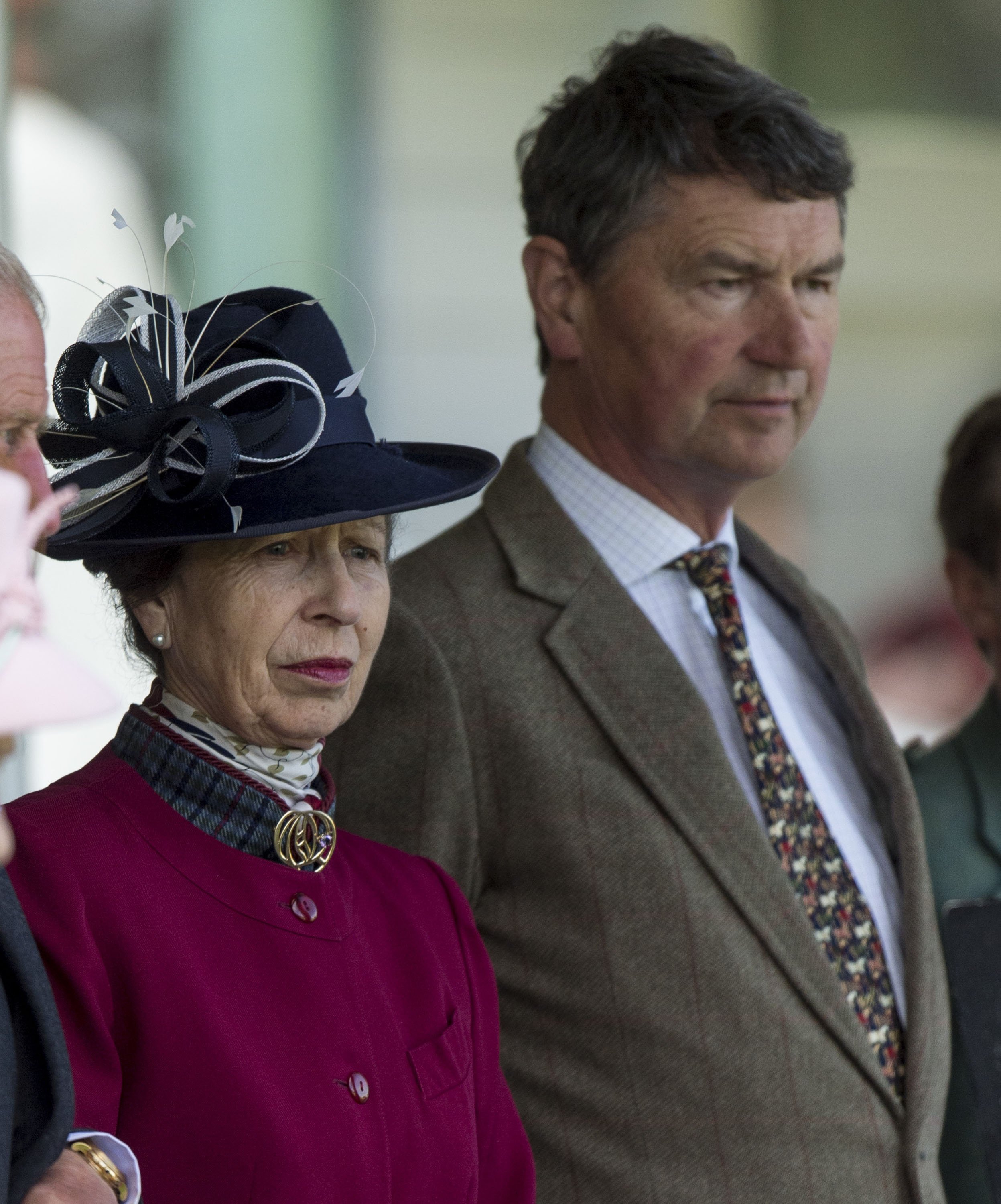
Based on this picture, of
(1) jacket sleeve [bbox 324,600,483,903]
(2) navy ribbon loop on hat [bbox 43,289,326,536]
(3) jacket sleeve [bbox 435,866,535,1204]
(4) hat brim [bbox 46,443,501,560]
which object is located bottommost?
(3) jacket sleeve [bbox 435,866,535,1204]

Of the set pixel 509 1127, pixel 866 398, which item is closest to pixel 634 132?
pixel 509 1127

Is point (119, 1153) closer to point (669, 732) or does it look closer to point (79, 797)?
point (79, 797)

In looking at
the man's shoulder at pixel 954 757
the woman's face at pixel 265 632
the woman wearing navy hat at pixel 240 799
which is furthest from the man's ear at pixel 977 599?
the woman's face at pixel 265 632

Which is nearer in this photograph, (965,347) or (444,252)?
(444,252)

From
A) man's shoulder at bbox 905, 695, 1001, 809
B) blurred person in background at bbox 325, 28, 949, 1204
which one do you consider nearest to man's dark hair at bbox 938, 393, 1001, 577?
man's shoulder at bbox 905, 695, 1001, 809

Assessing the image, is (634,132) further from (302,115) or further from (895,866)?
(302,115)

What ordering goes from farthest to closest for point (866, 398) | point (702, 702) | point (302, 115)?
point (866, 398)
point (302, 115)
point (702, 702)

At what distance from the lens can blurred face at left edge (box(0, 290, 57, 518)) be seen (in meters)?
1.38

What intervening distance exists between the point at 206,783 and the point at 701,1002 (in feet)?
2.66

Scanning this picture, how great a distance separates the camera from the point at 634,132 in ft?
7.91

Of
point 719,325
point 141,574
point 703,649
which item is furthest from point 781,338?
point 141,574

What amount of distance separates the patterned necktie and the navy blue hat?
79 centimetres

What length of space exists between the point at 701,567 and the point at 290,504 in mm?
963

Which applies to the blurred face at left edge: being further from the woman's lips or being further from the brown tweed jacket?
the brown tweed jacket
